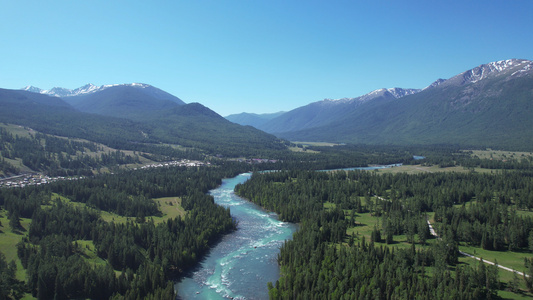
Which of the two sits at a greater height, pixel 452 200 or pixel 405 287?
pixel 452 200

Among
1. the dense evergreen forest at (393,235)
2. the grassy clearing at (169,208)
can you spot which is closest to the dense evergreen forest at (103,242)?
the grassy clearing at (169,208)

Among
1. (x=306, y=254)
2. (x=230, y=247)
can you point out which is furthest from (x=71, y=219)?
(x=306, y=254)

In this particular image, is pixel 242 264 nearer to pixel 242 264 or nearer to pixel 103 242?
pixel 242 264

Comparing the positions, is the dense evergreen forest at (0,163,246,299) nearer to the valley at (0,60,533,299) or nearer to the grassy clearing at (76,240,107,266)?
the valley at (0,60,533,299)

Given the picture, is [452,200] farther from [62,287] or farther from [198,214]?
[62,287]

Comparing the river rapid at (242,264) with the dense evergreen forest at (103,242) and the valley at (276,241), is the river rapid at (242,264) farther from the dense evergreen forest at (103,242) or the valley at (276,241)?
the dense evergreen forest at (103,242)

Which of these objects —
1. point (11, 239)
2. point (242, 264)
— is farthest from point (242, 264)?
point (11, 239)
